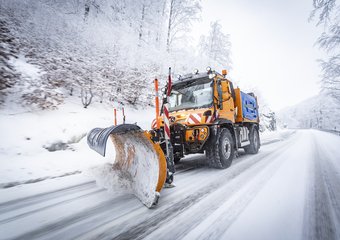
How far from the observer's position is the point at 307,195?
103 inches

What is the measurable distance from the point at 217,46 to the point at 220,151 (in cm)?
2420

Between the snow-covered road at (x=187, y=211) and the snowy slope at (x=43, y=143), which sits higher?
the snowy slope at (x=43, y=143)

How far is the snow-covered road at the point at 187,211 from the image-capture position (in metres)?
1.73

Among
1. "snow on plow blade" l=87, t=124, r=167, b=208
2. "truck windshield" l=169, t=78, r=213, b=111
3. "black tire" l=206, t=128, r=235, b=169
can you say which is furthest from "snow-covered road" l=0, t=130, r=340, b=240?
"truck windshield" l=169, t=78, r=213, b=111

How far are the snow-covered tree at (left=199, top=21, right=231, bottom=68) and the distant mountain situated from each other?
1497 inches

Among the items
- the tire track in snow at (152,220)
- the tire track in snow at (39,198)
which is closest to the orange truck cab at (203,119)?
the tire track in snow at (152,220)

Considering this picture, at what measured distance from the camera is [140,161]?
9.51 ft

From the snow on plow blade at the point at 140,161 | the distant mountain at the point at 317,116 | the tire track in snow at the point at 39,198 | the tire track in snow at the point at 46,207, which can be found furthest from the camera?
the distant mountain at the point at 317,116

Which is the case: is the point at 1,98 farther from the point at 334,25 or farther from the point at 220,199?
the point at 334,25

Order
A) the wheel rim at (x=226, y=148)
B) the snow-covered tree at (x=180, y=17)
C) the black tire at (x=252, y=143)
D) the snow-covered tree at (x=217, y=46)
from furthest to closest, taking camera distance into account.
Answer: the snow-covered tree at (x=217, y=46) < the snow-covered tree at (x=180, y=17) < the black tire at (x=252, y=143) < the wheel rim at (x=226, y=148)

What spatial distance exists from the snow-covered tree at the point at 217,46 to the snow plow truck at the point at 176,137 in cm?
2139

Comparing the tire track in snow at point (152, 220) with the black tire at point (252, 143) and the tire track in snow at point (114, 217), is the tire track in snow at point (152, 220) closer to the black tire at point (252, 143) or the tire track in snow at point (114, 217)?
the tire track in snow at point (114, 217)

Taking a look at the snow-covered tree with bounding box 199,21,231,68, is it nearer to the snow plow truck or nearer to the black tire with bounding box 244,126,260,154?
the black tire with bounding box 244,126,260,154

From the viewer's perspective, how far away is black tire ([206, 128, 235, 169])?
13.4ft
